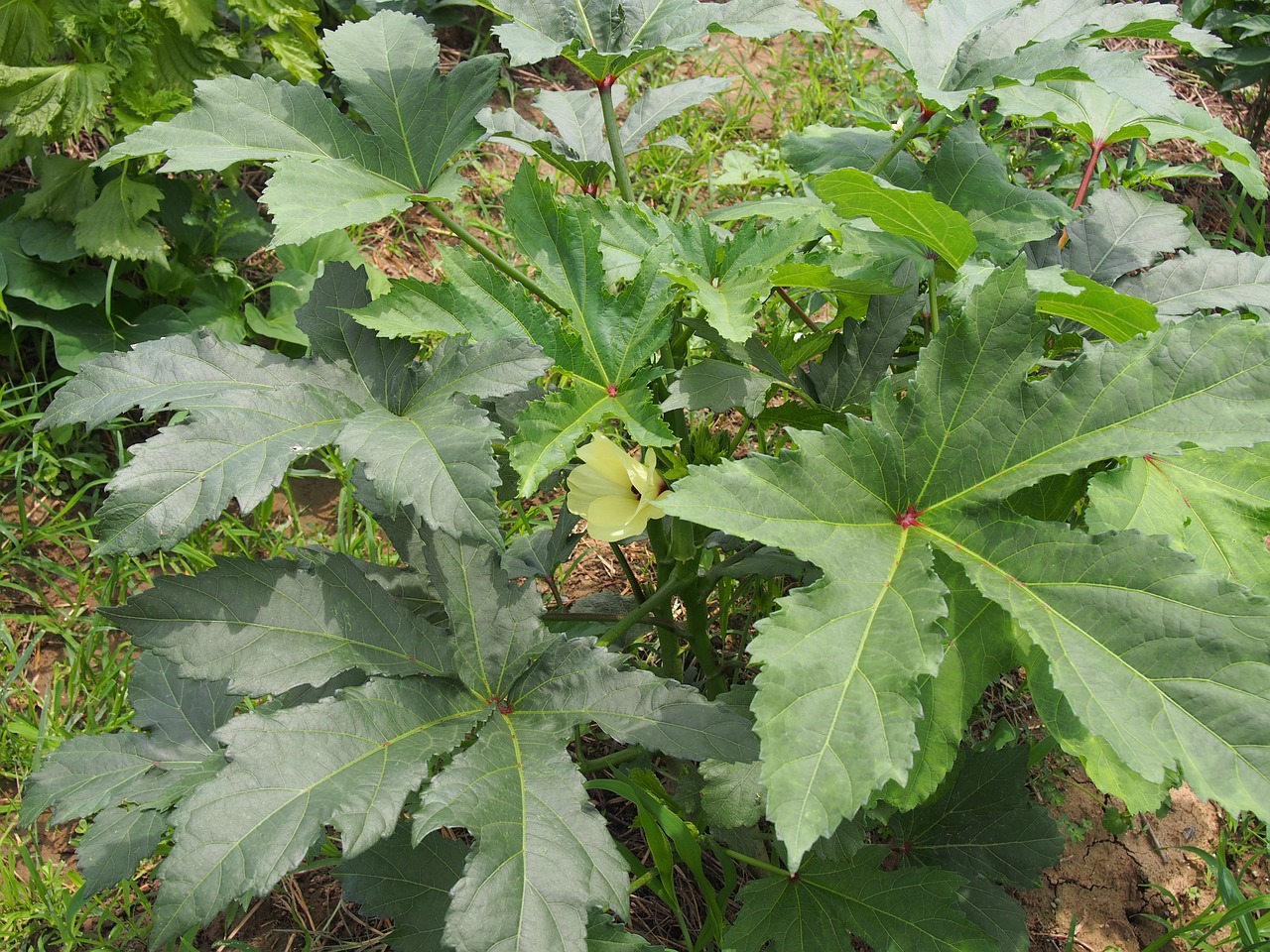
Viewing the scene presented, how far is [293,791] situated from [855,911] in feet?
2.77

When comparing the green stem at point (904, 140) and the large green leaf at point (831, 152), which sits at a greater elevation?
the green stem at point (904, 140)

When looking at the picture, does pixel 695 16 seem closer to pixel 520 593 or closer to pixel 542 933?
pixel 520 593

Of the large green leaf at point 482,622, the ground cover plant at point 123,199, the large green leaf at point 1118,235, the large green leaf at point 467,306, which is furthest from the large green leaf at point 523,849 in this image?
the ground cover plant at point 123,199

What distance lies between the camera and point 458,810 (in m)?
1.23

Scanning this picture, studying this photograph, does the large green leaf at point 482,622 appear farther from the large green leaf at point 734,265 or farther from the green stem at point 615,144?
the green stem at point 615,144

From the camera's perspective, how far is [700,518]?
1.19 m

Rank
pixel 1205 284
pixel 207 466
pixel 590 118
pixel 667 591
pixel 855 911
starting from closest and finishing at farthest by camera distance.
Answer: pixel 207 466 < pixel 855 911 < pixel 667 591 < pixel 1205 284 < pixel 590 118

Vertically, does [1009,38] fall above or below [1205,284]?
above

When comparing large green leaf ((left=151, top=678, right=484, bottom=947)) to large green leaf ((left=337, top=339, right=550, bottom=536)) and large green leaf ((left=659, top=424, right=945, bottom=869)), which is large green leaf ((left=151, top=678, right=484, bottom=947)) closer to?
large green leaf ((left=337, top=339, right=550, bottom=536))

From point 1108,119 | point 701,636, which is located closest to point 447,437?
point 701,636

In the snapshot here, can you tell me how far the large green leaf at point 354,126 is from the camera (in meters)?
1.46

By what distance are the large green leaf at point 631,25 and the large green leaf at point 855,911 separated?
4.26 feet

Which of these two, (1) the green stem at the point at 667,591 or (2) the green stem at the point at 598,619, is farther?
(2) the green stem at the point at 598,619

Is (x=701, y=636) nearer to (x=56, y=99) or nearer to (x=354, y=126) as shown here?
(x=354, y=126)
